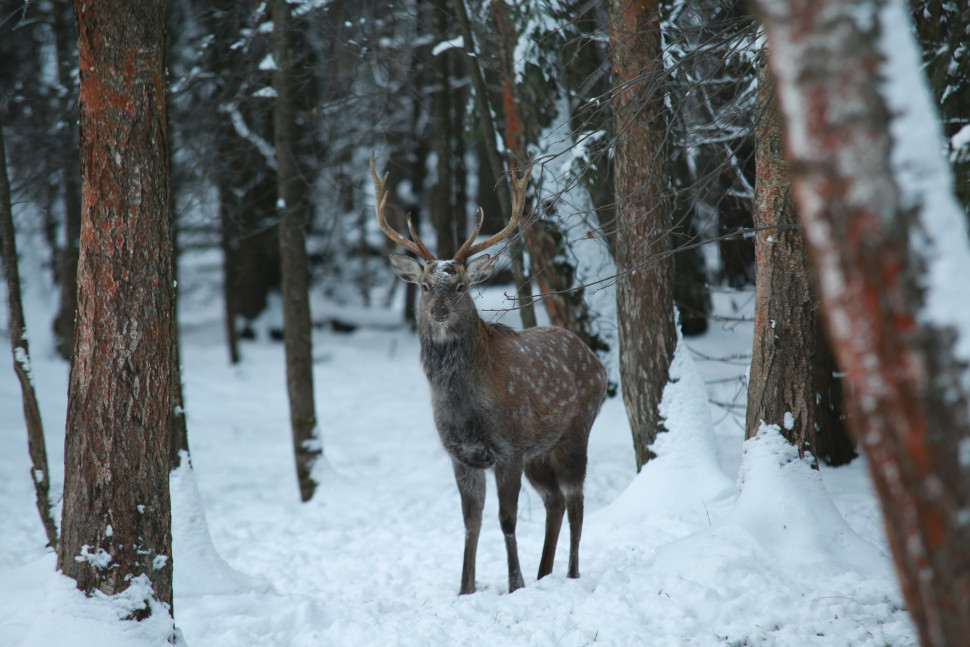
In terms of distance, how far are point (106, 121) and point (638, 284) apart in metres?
4.58

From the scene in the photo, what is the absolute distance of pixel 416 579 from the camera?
657cm

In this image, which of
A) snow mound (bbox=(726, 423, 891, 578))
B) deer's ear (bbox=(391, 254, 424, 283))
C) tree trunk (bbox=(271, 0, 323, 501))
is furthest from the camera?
tree trunk (bbox=(271, 0, 323, 501))

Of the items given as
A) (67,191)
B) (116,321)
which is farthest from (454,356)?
(67,191)

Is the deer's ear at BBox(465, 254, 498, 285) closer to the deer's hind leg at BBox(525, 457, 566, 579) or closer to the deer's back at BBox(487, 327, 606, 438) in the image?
the deer's back at BBox(487, 327, 606, 438)

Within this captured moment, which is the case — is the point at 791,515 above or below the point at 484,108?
below

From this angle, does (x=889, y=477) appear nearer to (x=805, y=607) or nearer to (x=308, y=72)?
(x=805, y=607)

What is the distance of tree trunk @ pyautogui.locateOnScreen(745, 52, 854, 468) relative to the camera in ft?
17.4

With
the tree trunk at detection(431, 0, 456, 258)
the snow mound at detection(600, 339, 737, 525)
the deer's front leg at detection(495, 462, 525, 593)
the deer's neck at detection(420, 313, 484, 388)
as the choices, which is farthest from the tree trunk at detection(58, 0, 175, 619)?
the tree trunk at detection(431, 0, 456, 258)

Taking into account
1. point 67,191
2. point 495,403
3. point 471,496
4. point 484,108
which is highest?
point 484,108

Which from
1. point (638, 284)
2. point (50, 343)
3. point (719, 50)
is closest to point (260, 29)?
point (638, 284)

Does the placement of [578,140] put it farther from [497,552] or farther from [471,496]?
[497,552]

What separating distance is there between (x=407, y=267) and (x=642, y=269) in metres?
2.09

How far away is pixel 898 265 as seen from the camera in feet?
5.33

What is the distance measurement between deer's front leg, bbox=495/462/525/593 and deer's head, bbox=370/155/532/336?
1.18 metres
